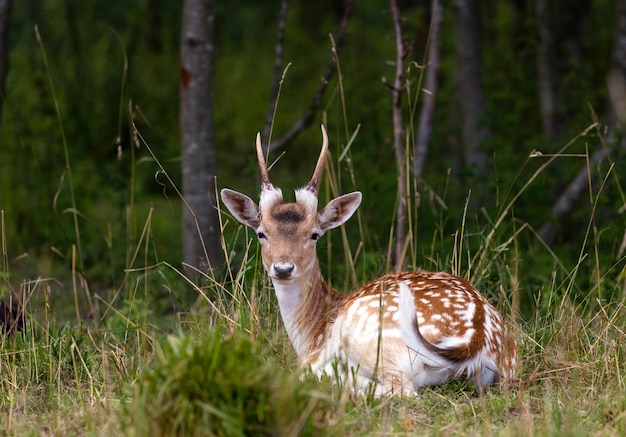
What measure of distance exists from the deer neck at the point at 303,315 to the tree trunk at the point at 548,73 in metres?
4.59

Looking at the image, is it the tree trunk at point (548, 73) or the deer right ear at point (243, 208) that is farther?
the tree trunk at point (548, 73)

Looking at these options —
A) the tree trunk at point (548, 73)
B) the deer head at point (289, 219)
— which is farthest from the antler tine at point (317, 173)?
the tree trunk at point (548, 73)

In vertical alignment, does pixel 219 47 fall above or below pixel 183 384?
below

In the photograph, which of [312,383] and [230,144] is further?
[230,144]

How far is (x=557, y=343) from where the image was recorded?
4.98 metres

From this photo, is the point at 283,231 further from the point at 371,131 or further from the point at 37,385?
the point at 371,131

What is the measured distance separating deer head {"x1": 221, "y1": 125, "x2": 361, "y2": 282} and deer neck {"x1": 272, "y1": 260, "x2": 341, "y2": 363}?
0.28 feet

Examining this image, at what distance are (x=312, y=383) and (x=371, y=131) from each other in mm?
4682

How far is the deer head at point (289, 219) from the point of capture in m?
4.79

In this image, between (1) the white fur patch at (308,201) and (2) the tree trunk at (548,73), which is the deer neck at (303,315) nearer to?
(1) the white fur patch at (308,201)

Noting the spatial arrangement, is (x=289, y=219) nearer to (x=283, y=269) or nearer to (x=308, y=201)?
(x=308, y=201)

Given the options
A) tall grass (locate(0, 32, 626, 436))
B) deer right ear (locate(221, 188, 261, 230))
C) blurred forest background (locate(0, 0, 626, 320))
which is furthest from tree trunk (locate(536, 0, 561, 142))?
deer right ear (locate(221, 188, 261, 230))

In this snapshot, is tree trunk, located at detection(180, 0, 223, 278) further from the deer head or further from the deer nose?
the deer nose

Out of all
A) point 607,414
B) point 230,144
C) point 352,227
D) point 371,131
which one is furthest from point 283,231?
point 230,144
